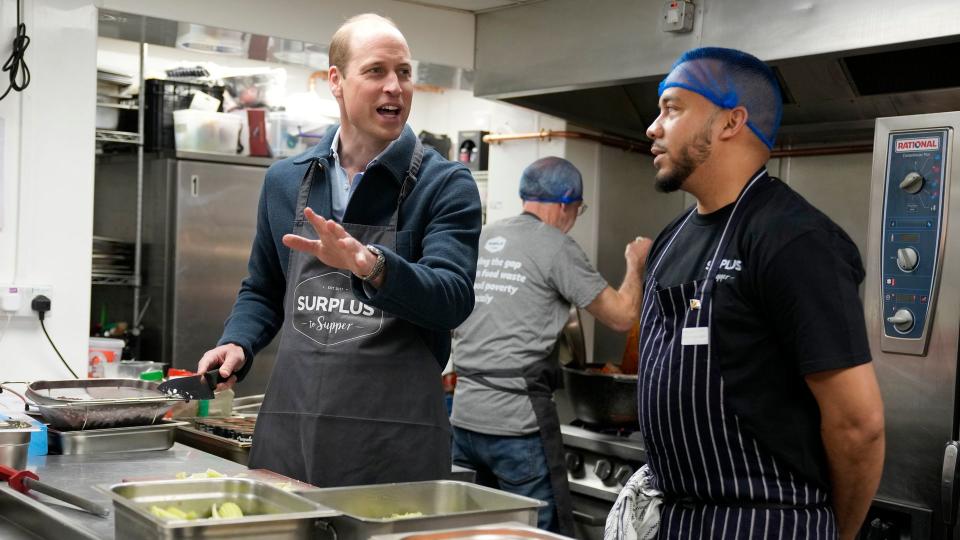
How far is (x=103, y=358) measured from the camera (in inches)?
153

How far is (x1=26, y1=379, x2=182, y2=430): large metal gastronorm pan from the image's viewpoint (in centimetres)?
226

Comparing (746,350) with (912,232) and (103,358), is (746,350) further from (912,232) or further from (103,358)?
(103,358)

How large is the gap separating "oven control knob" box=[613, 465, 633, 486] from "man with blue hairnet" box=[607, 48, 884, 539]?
1.66 m

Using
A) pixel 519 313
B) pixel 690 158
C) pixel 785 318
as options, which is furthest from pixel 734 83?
pixel 519 313

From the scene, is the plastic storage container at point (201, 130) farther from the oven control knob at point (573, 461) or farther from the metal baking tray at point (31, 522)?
the metal baking tray at point (31, 522)

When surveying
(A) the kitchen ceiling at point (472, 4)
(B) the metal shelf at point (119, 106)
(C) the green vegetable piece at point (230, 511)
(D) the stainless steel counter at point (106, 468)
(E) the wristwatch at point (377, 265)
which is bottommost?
(D) the stainless steel counter at point (106, 468)

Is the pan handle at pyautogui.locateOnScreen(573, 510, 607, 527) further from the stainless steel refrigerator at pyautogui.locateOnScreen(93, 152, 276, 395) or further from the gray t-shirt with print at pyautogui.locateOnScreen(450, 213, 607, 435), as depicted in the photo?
the stainless steel refrigerator at pyautogui.locateOnScreen(93, 152, 276, 395)

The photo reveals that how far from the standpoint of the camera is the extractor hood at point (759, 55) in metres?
3.02

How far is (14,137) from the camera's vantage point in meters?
3.41

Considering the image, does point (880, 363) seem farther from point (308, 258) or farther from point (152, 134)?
point (152, 134)

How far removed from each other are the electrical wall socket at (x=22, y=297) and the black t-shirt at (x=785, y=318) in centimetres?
250

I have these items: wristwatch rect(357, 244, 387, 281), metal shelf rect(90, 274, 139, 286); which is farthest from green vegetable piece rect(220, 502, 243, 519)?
metal shelf rect(90, 274, 139, 286)

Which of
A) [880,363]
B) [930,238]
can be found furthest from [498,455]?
[930,238]

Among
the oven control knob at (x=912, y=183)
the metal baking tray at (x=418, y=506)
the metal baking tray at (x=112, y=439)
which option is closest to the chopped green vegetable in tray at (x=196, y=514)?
the metal baking tray at (x=418, y=506)
